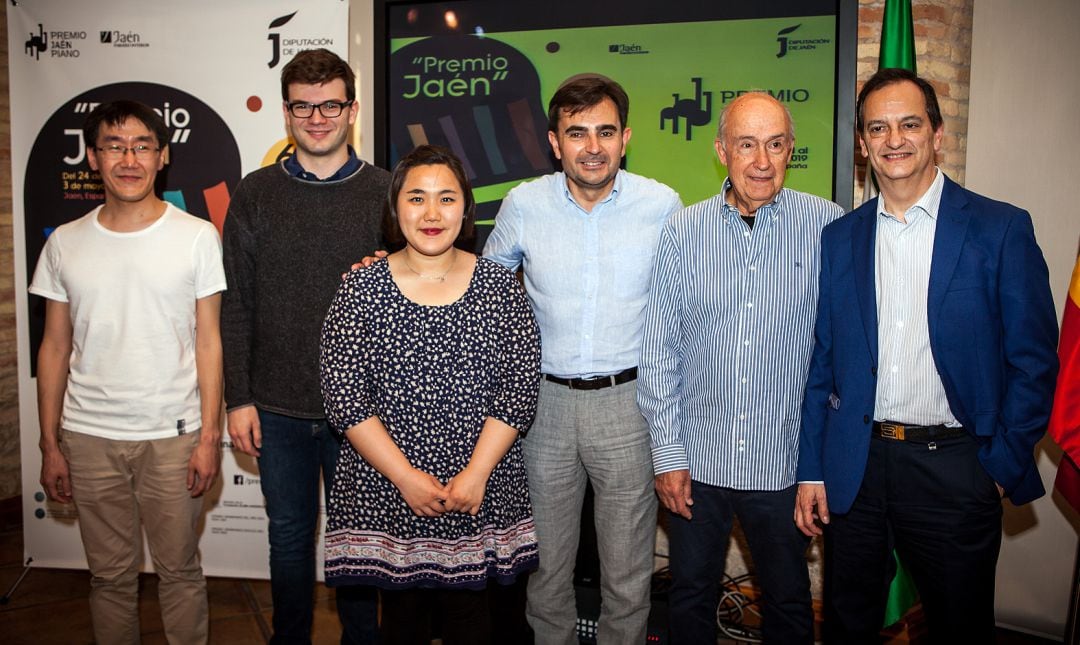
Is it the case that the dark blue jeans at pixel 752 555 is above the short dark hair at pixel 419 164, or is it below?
below

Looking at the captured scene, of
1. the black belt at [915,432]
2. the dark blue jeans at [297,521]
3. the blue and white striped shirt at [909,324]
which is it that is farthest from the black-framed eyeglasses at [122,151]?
the black belt at [915,432]

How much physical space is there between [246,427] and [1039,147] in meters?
3.30

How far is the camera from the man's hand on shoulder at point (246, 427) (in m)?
2.60

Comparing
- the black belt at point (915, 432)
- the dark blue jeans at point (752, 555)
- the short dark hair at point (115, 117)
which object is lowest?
the dark blue jeans at point (752, 555)

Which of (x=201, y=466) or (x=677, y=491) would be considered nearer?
(x=677, y=491)

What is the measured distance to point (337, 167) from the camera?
2629 mm

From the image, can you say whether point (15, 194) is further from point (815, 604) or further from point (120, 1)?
point (815, 604)

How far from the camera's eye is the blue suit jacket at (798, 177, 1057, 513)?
2018 millimetres

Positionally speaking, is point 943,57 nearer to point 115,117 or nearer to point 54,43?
point 115,117

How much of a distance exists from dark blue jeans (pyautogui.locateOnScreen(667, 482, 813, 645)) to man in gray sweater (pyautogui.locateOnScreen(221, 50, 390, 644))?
1.06m

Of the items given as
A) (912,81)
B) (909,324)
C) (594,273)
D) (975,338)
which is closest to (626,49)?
(594,273)

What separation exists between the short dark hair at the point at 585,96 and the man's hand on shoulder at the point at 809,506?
1254 mm

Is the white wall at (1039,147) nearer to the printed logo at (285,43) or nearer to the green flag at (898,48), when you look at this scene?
the green flag at (898,48)

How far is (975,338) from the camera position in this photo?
206 cm
